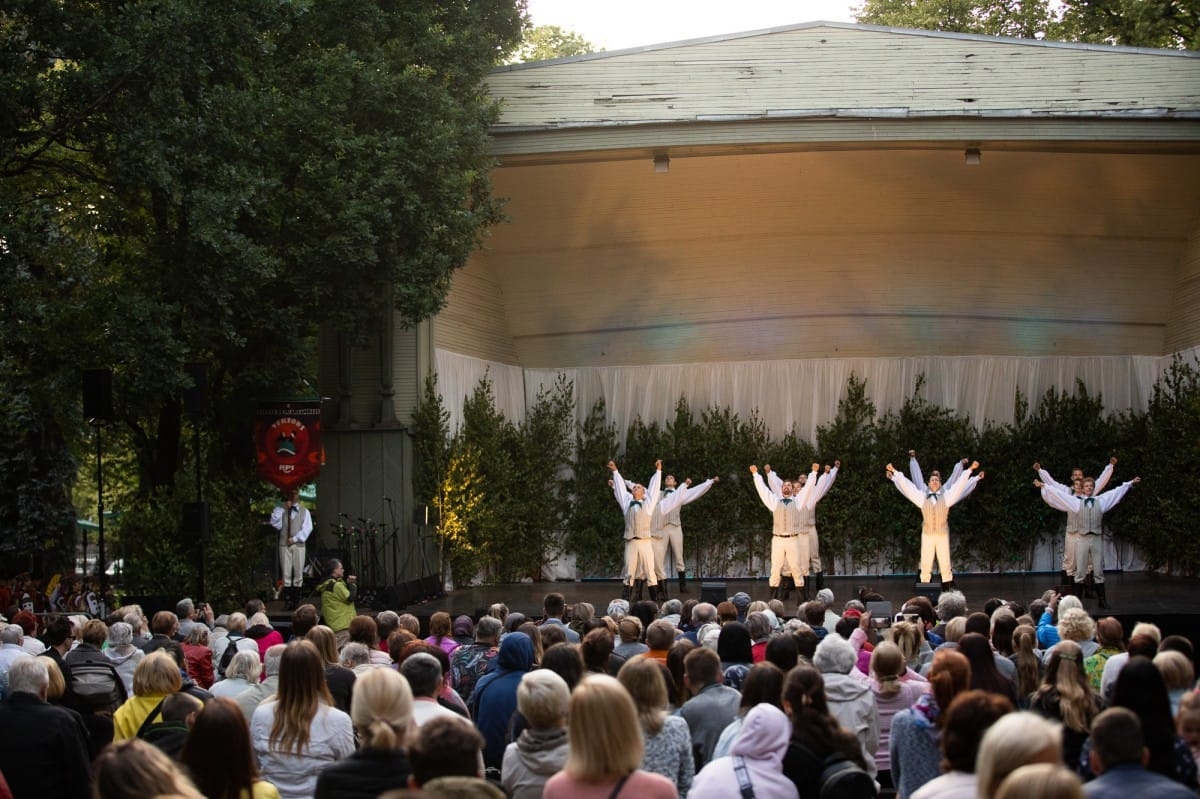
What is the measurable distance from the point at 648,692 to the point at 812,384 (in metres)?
19.4

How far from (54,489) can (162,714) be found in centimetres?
1905

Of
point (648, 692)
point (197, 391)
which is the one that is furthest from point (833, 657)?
point (197, 391)

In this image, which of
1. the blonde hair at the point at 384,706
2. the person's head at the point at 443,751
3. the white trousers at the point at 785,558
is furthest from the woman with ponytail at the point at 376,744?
the white trousers at the point at 785,558

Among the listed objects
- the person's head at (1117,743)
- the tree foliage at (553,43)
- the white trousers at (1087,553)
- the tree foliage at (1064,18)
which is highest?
the tree foliage at (553,43)

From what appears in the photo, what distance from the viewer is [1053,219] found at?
73.2 ft

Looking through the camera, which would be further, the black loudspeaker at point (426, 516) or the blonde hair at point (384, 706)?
the black loudspeaker at point (426, 516)

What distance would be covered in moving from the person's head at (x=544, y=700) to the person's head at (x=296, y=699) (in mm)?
837

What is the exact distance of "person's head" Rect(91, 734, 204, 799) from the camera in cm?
362

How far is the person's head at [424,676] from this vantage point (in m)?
5.70

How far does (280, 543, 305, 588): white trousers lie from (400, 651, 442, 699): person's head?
13.3 meters

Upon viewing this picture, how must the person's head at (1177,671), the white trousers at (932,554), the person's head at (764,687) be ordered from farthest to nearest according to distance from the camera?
1. the white trousers at (932,554)
2. the person's head at (1177,671)
3. the person's head at (764,687)

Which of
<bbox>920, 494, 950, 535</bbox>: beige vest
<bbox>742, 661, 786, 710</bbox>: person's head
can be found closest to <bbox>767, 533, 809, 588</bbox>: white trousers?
<bbox>920, 494, 950, 535</bbox>: beige vest

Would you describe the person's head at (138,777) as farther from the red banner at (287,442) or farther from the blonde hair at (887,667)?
the red banner at (287,442)

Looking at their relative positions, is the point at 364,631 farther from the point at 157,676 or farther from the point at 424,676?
the point at 424,676
